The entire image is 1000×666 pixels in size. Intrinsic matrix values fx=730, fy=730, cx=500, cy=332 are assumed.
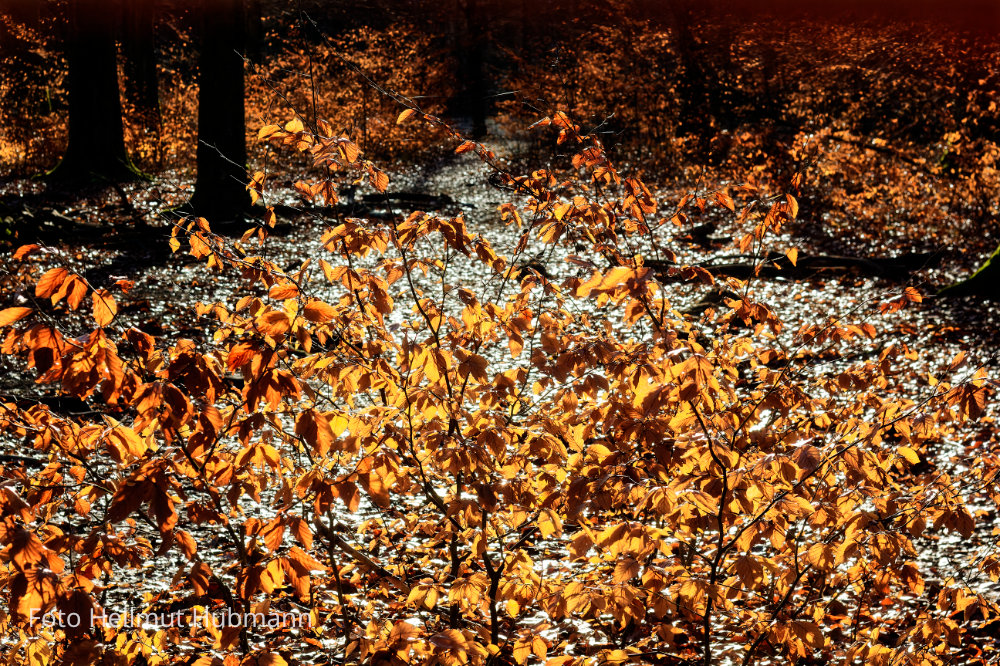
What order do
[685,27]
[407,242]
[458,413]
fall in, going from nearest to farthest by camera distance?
[458,413] → [407,242] → [685,27]

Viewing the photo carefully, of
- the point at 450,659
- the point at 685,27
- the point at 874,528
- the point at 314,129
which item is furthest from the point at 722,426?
the point at 685,27

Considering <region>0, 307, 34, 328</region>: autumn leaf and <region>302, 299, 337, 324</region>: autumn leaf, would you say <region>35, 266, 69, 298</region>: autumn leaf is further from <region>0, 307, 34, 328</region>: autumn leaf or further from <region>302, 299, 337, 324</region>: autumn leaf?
<region>302, 299, 337, 324</region>: autumn leaf

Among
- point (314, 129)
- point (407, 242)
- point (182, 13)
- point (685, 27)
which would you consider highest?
point (182, 13)

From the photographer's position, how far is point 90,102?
1269cm

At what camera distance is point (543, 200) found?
3611mm

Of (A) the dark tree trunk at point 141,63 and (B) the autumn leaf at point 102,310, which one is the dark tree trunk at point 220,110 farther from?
(B) the autumn leaf at point 102,310

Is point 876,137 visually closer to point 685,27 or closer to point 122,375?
point 685,27

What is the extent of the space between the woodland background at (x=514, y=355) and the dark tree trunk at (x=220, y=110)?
0.05m

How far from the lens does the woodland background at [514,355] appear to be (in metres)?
2.47

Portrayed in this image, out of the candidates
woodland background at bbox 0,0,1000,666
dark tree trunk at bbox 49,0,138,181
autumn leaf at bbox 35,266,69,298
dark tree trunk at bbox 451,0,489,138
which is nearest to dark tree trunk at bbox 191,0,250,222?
woodland background at bbox 0,0,1000,666

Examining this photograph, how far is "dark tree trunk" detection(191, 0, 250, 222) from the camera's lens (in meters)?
10.7

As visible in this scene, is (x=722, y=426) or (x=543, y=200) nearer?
(x=722, y=426)

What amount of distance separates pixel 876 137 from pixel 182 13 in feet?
75.5

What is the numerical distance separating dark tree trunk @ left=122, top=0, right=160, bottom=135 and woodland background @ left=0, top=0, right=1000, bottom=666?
4.4 inches
